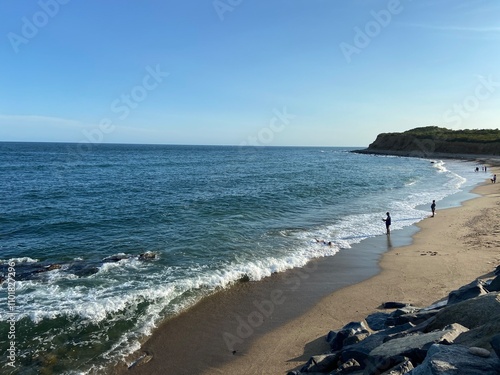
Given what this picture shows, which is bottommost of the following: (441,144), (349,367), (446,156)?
(349,367)

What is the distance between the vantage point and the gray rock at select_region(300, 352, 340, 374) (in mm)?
8219

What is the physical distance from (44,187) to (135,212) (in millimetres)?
18209

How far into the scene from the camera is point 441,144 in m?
118

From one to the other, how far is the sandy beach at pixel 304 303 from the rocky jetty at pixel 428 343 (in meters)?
1.44

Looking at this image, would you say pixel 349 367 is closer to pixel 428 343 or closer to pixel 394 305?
pixel 428 343

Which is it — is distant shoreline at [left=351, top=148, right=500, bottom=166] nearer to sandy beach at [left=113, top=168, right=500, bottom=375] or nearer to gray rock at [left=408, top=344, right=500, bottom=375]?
sandy beach at [left=113, top=168, right=500, bottom=375]

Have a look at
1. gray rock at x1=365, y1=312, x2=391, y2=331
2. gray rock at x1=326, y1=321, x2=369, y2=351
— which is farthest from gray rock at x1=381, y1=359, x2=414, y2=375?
gray rock at x1=365, y1=312, x2=391, y2=331

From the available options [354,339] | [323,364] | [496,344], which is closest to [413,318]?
[354,339]

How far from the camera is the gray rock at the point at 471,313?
760 centimetres

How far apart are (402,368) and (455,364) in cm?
95

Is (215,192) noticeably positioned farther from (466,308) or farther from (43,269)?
(466,308)

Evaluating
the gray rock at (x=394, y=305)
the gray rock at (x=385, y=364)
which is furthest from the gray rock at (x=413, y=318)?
the gray rock at (x=385, y=364)

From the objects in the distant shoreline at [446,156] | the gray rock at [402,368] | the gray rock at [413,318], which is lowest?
the gray rock at [413,318]

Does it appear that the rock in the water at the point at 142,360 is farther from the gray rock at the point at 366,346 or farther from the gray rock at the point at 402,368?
the gray rock at the point at 402,368
